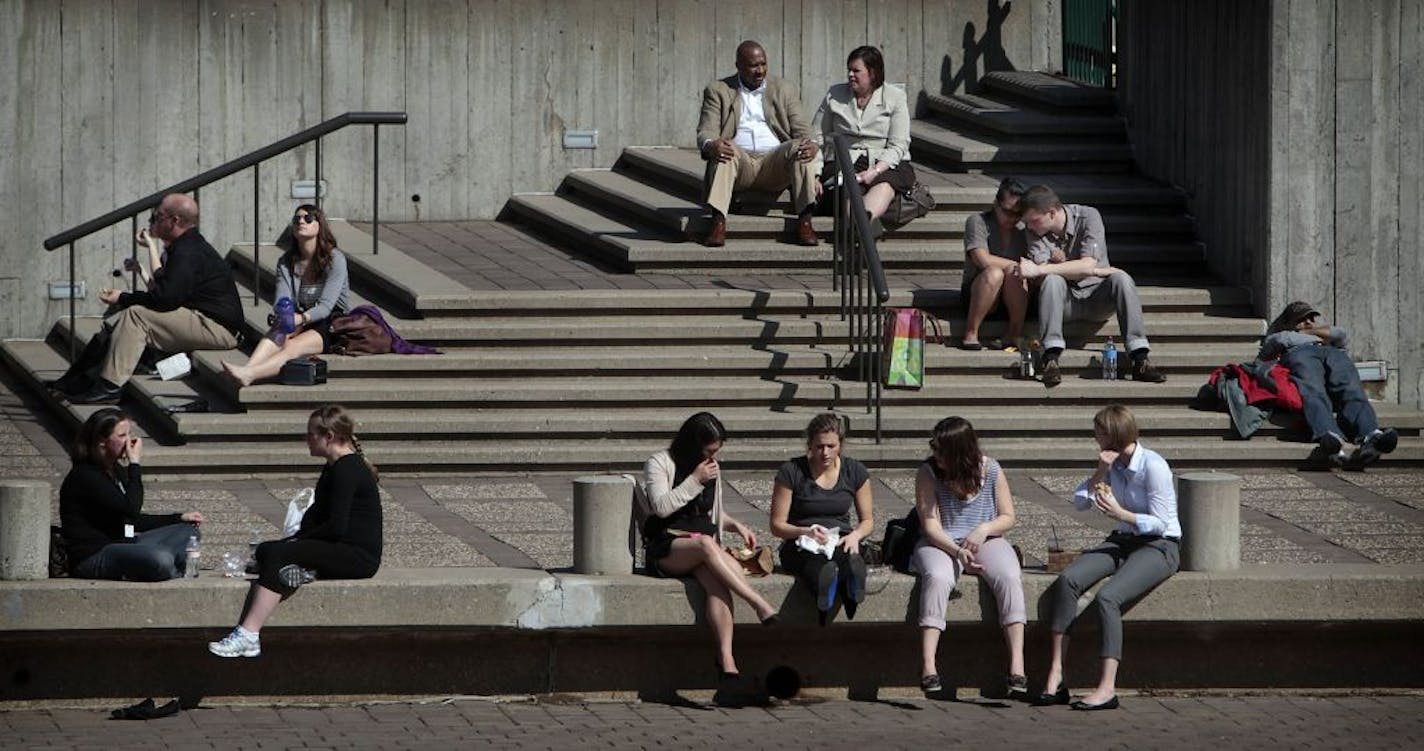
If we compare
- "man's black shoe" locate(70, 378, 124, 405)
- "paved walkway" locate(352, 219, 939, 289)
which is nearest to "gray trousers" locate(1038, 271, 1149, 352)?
Result: "paved walkway" locate(352, 219, 939, 289)

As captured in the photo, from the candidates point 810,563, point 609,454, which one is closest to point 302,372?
point 609,454

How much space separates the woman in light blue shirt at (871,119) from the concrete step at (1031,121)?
5.73 feet

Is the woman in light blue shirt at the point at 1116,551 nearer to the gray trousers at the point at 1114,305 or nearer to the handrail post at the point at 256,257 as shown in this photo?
the gray trousers at the point at 1114,305

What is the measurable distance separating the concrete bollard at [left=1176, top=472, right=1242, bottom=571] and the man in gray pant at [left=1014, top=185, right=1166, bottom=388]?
12.6ft

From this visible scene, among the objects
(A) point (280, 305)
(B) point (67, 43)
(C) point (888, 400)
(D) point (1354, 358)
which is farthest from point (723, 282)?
(B) point (67, 43)

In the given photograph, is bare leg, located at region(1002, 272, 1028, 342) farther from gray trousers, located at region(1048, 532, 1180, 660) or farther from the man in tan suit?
gray trousers, located at region(1048, 532, 1180, 660)

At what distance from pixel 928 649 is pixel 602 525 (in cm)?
150

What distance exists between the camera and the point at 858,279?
49.9ft

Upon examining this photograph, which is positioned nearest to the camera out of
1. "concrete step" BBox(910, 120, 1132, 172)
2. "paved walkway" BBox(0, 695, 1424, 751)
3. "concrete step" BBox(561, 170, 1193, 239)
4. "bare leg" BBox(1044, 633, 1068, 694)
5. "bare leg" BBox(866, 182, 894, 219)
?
"paved walkway" BBox(0, 695, 1424, 751)

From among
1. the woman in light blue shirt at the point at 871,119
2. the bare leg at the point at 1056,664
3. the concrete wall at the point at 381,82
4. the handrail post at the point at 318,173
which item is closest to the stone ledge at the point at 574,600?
the bare leg at the point at 1056,664

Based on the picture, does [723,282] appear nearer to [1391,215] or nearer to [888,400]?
[888,400]

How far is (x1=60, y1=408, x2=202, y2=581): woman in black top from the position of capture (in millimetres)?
10680

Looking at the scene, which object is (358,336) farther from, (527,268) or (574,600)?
(574,600)

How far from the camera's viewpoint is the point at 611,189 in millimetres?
18156
